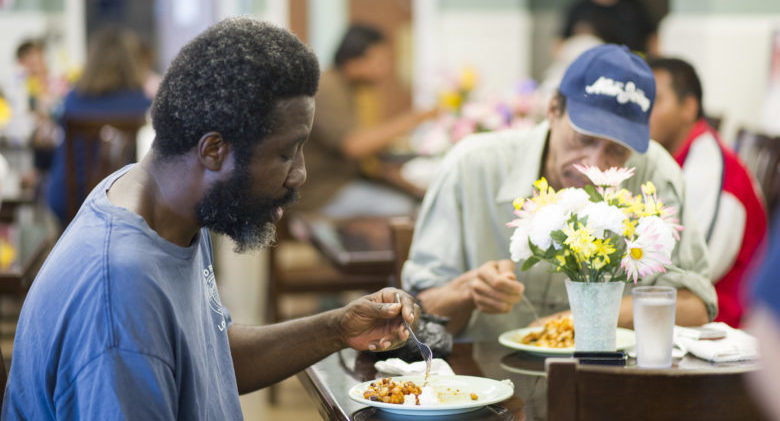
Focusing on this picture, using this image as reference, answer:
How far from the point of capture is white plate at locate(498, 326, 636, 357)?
1727 mm

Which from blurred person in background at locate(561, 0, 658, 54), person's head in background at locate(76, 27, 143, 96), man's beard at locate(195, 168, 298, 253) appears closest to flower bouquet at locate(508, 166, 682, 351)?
man's beard at locate(195, 168, 298, 253)

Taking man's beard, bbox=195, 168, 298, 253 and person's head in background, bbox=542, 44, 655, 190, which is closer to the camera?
man's beard, bbox=195, 168, 298, 253

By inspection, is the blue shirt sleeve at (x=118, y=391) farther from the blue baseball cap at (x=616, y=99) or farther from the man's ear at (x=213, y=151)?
the blue baseball cap at (x=616, y=99)

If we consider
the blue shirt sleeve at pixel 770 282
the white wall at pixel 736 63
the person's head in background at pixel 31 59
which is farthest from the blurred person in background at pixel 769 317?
the person's head in background at pixel 31 59

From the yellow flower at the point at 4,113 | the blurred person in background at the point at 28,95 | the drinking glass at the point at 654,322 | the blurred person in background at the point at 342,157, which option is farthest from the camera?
Answer: the blurred person in background at the point at 28,95

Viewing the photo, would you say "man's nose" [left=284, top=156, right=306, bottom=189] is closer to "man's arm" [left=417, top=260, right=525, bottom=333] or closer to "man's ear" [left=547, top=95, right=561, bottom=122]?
"man's arm" [left=417, top=260, right=525, bottom=333]

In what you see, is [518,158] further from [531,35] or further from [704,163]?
[531,35]

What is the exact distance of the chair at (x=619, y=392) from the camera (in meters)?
1.10

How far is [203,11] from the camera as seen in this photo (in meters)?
12.4

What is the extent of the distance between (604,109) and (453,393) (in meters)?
0.69

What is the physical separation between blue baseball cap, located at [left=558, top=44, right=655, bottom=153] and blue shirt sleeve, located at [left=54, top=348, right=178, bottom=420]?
1030 mm

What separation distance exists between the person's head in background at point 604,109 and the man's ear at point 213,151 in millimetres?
858

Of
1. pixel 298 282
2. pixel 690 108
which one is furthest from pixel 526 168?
pixel 298 282

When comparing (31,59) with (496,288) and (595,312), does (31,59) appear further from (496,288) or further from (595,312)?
(595,312)
